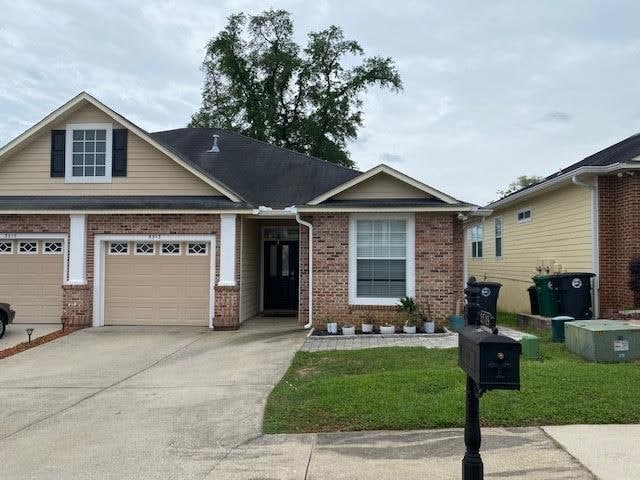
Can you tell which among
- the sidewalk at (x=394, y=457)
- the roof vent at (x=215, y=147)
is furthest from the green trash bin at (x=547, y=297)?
the roof vent at (x=215, y=147)

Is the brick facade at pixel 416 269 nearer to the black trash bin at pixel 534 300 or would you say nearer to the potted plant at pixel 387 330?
the potted plant at pixel 387 330

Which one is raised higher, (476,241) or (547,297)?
(476,241)

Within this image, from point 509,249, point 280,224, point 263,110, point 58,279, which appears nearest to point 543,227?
point 509,249

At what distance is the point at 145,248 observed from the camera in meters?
13.9

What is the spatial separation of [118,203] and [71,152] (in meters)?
2.00

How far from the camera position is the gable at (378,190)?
13062mm

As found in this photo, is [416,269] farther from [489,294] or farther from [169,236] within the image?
[169,236]

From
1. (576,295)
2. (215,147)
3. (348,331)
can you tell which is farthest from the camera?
(215,147)

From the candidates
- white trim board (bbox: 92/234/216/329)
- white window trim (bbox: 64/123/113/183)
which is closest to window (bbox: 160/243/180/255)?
white trim board (bbox: 92/234/216/329)

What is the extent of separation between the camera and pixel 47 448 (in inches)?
226

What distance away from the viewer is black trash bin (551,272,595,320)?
12.1 m

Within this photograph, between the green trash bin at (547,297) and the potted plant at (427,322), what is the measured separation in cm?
253

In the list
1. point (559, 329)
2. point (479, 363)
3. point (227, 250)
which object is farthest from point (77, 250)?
point (479, 363)

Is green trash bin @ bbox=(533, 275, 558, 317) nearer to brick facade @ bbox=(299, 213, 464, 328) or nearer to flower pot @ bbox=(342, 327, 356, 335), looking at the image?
brick facade @ bbox=(299, 213, 464, 328)
